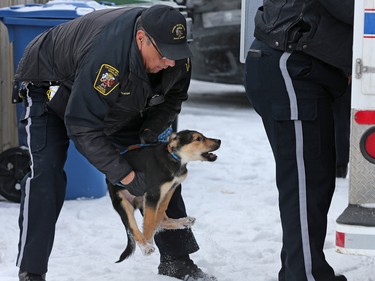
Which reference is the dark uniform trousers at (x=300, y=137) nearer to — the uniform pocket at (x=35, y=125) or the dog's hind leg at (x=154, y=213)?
the dog's hind leg at (x=154, y=213)

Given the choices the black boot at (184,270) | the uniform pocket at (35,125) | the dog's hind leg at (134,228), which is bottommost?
the black boot at (184,270)

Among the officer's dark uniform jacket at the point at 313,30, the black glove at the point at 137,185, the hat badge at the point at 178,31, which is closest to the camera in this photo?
the officer's dark uniform jacket at the point at 313,30

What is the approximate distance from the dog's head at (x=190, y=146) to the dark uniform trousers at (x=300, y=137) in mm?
562

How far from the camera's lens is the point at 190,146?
4.32 meters

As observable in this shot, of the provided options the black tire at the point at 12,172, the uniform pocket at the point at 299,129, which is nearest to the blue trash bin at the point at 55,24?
the black tire at the point at 12,172

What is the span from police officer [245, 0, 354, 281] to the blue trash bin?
2421 millimetres

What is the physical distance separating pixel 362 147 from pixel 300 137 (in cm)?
39

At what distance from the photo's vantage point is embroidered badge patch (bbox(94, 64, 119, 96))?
3.82m

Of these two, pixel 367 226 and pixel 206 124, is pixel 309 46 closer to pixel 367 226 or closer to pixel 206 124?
pixel 367 226

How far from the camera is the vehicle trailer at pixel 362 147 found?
3.27 meters

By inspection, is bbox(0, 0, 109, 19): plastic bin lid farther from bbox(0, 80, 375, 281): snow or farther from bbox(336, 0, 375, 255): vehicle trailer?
bbox(336, 0, 375, 255): vehicle trailer

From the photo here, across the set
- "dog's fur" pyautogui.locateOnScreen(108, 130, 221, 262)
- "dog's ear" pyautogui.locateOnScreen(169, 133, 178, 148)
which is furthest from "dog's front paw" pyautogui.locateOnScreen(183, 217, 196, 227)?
"dog's ear" pyautogui.locateOnScreen(169, 133, 178, 148)

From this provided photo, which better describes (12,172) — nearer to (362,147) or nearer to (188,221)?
(188,221)

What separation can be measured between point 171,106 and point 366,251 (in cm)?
150
